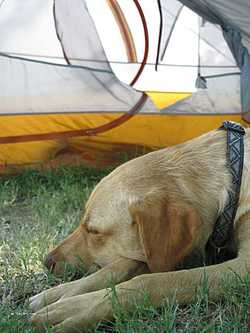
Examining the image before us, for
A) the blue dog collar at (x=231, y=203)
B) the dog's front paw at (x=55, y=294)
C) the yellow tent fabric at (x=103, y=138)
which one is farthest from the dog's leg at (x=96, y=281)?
the yellow tent fabric at (x=103, y=138)

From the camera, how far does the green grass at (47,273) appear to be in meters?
2.34

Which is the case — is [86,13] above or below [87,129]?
above

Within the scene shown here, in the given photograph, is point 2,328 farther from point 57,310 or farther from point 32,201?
point 32,201

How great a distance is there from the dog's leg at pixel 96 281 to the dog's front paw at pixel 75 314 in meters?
0.18

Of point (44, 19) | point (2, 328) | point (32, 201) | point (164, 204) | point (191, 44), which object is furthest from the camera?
point (191, 44)

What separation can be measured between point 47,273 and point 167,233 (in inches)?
26.7

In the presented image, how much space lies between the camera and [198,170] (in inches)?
110

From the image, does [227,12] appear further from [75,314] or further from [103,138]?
[75,314]

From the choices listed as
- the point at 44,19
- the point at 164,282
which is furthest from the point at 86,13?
the point at 164,282

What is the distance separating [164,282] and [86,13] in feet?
9.16

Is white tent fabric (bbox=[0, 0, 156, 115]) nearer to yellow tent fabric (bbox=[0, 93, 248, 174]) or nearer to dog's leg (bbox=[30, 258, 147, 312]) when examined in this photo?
yellow tent fabric (bbox=[0, 93, 248, 174])

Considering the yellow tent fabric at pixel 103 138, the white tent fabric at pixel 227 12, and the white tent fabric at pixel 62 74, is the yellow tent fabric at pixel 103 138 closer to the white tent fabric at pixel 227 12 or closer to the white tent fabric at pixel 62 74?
the white tent fabric at pixel 62 74

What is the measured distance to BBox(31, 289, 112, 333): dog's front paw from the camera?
2369 millimetres

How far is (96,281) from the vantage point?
8.89ft
